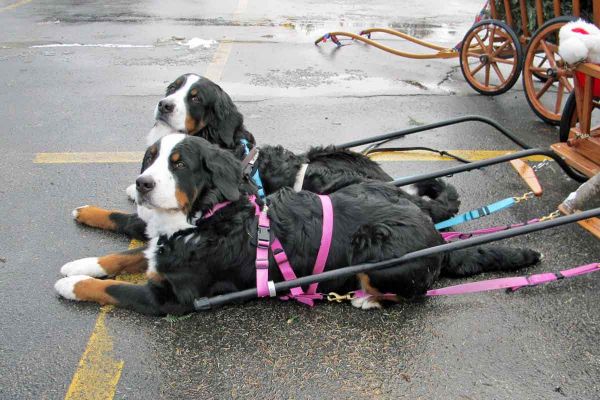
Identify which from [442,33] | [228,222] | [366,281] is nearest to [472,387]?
[366,281]

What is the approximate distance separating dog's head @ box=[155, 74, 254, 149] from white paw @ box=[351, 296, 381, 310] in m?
1.50

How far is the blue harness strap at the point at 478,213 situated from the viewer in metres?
3.33

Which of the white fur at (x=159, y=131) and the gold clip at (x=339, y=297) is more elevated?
the white fur at (x=159, y=131)

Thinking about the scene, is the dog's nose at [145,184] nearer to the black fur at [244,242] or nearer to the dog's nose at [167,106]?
the black fur at [244,242]

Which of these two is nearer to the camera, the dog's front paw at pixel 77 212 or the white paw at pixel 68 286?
the white paw at pixel 68 286

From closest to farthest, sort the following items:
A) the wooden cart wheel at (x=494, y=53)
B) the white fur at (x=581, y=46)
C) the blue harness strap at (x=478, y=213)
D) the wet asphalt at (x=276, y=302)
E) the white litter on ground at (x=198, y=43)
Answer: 1. the wet asphalt at (x=276, y=302)
2. the blue harness strap at (x=478, y=213)
3. the white fur at (x=581, y=46)
4. the wooden cart wheel at (x=494, y=53)
5. the white litter on ground at (x=198, y=43)

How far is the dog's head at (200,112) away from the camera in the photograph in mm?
3617

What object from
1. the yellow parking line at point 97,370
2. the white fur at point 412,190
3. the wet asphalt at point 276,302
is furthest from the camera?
the white fur at point 412,190

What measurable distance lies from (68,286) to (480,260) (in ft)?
8.19

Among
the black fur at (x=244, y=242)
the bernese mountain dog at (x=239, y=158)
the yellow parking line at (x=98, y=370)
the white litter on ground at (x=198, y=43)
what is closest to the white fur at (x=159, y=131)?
the bernese mountain dog at (x=239, y=158)

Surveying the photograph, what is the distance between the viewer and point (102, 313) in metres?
2.88

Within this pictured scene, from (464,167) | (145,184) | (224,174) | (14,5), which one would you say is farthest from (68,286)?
(14,5)

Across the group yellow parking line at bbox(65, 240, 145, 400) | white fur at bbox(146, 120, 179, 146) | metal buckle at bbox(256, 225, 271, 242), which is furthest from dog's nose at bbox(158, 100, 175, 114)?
yellow parking line at bbox(65, 240, 145, 400)

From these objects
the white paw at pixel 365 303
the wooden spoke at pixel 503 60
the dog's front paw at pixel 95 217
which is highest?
the wooden spoke at pixel 503 60
